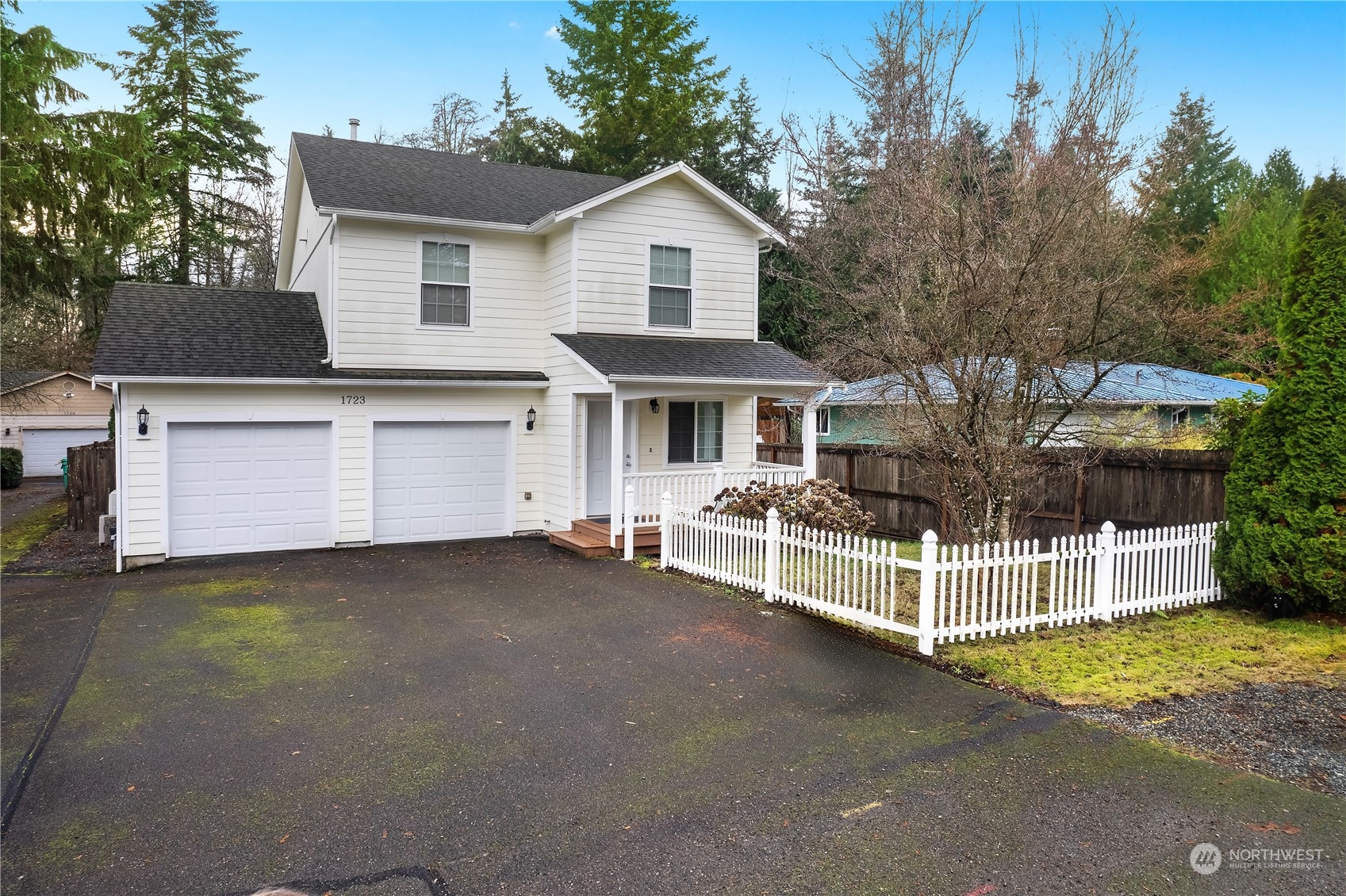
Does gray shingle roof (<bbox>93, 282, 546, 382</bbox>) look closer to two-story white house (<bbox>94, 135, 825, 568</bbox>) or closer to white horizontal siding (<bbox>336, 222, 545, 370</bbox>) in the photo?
two-story white house (<bbox>94, 135, 825, 568</bbox>)

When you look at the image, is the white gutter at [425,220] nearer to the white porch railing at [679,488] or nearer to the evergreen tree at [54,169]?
the evergreen tree at [54,169]

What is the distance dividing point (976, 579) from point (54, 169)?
1257cm

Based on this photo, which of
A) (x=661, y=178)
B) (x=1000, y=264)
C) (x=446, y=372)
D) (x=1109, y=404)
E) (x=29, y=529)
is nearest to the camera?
(x=1000, y=264)

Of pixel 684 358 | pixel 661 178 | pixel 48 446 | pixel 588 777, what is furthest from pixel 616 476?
pixel 48 446

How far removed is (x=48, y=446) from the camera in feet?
88.9

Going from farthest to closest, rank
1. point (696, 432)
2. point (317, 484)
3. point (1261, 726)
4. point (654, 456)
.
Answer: point (696, 432) → point (654, 456) → point (317, 484) → point (1261, 726)

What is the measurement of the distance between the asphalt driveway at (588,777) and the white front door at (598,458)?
6.00 meters

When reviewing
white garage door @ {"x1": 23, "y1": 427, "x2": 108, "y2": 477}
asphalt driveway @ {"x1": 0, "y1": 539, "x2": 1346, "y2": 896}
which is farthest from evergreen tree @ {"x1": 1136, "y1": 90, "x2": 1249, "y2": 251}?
white garage door @ {"x1": 23, "y1": 427, "x2": 108, "y2": 477}

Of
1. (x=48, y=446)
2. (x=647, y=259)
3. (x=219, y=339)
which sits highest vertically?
(x=647, y=259)

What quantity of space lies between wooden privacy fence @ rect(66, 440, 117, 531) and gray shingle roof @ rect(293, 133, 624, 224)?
6.71m

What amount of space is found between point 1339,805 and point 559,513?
10.6m

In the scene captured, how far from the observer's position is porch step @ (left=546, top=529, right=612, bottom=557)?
38.4 ft

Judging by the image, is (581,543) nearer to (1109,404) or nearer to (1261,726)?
(1109,404)

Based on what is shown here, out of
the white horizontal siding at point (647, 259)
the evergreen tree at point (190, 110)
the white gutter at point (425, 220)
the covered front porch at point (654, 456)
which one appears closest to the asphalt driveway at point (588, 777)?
the covered front porch at point (654, 456)
